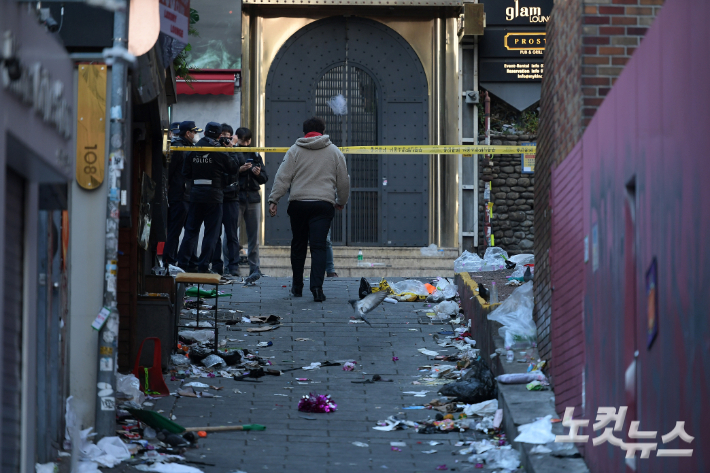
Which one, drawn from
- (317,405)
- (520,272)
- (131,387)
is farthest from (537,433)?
(520,272)

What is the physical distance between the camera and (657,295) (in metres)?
4.16

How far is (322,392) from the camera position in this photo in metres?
8.21

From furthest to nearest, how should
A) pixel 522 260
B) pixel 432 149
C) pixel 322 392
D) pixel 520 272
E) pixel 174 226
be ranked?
pixel 432 149 → pixel 522 260 → pixel 174 226 → pixel 520 272 → pixel 322 392

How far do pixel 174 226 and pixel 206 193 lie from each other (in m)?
1.26

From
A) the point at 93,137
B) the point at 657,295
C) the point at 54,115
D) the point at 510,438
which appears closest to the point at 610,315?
the point at 657,295

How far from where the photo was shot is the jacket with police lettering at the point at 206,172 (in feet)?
41.0

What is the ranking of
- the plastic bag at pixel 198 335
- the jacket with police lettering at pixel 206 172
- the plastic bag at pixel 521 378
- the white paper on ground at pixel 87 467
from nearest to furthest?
A: the white paper on ground at pixel 87 467 < the plastic bag at pixel 521 378 < the plastic bag at pixel 198 335 < the jacket with police lettering at pixel 206 172

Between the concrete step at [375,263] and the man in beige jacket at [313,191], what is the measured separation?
5.04m

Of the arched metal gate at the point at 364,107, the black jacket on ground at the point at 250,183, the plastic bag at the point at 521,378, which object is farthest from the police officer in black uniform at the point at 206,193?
the plastic bag at the point at 521,378

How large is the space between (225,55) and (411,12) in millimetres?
3740

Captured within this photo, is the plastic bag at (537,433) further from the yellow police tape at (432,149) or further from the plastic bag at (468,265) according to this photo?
the yellow police tape at (432,149)

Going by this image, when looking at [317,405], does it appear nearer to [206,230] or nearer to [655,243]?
[655,243]

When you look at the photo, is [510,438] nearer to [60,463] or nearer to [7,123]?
[60,463]

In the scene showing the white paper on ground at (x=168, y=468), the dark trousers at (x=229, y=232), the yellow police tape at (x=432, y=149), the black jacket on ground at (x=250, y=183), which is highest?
the yellow police tape at (x=432, y=149)
